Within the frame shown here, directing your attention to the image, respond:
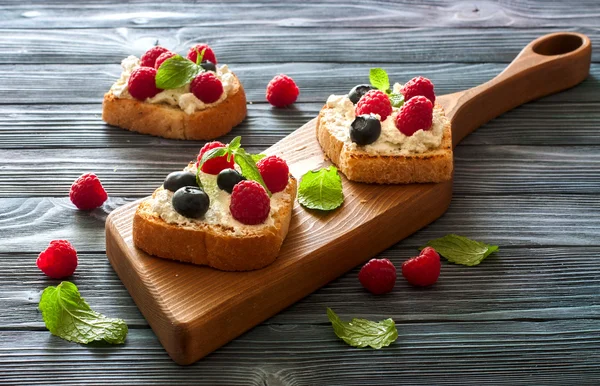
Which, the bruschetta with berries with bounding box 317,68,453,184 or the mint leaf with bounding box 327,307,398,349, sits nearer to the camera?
the mint leaf with bounding box 327,307,398,349

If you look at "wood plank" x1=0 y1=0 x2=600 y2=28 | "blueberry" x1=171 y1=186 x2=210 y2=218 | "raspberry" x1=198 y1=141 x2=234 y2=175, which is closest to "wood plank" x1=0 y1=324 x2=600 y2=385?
"blueberry" x1=171 y1=186 x2=210 y2=218

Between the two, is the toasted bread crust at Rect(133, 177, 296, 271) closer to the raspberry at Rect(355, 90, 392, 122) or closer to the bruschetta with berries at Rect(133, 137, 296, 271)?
the bruschetta with berries at Rect(133, 137, 296, 271)

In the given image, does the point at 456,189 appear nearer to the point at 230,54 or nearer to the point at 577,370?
the point at 577,370

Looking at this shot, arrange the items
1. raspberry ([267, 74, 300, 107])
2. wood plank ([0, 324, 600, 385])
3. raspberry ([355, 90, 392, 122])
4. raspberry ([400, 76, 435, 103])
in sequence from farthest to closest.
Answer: raspberry ([267, 74, 300, 107]) < raspberry ([400, 76, 435, 103]) < raspberry ([355, 90, 392, 122]) < wood plank ([0, 324, 600, 385])

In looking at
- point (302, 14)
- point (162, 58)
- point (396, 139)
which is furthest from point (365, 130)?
point (302, 14)

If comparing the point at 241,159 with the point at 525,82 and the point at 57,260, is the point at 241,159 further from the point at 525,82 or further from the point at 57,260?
the point at 525,82

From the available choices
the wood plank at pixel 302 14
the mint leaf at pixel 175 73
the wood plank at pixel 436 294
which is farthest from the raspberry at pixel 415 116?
the wood plank at pixel 302 14

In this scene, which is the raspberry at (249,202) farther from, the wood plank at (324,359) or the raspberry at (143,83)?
the raspberry at (143,83)

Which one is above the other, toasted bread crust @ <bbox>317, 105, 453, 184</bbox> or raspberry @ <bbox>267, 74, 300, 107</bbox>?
raspberry @ <bbox>267, 74, 300, 107</bbox>
